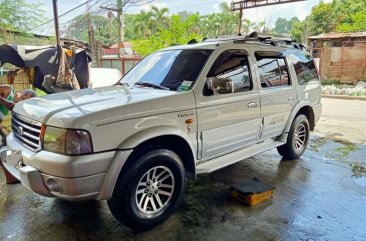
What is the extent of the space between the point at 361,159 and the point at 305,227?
2.88m

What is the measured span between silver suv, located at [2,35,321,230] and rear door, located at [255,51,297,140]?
15 millimetres

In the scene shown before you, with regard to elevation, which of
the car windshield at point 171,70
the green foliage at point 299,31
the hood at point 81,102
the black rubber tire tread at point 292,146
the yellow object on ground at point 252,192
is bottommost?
the yellow object on ground at point 252,192

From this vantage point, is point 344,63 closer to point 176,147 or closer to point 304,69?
point 304,69

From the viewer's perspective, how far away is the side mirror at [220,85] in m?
3.34

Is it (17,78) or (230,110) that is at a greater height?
(17,78)

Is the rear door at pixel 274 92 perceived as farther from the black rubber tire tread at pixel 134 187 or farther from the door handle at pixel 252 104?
the black rubber tire tread at pixel 134 187

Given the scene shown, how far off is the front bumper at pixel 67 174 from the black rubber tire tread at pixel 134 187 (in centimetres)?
21

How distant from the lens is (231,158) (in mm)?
3764

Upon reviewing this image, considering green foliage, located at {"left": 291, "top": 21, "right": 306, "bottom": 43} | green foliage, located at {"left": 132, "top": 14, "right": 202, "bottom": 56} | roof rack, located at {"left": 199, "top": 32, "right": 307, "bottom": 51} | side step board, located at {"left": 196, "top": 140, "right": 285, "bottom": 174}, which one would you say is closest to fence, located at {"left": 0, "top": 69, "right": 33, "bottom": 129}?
roof rack, located at {"left": 199, "top": 32, "right": 307, "bottom": 51}

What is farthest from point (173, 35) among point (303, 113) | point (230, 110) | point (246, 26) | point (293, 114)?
point (246, 26)

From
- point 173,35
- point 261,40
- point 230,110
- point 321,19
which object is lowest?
point 230,110

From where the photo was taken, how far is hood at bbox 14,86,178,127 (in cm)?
262

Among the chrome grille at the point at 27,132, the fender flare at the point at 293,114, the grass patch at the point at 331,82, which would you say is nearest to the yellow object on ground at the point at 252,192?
the fender flare at the point at 293,114

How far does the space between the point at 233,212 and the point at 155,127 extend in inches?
52.7
